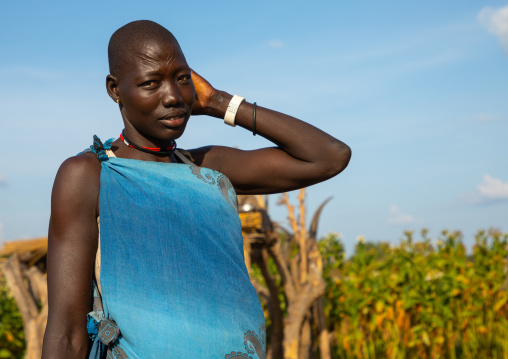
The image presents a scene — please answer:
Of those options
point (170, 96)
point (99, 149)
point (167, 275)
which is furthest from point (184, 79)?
point (167, 275)

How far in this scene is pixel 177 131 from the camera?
6.71 feet

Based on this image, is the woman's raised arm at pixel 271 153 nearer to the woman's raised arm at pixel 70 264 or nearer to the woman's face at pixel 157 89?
the woman's face at pixel 157 89

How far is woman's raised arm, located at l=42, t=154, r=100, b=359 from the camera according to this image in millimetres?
1821

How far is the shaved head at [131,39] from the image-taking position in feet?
6.66

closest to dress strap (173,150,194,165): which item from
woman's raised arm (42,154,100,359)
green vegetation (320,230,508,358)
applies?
woman's raised arm (42,154,100,359)

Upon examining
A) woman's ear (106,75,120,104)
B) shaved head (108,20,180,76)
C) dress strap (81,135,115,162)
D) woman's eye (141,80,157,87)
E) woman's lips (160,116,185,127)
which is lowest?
dress strap (81,135,115,162)

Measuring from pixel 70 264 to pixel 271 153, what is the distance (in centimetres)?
88

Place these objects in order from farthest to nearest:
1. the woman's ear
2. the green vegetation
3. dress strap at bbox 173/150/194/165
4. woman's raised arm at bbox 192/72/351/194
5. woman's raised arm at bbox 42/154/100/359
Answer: the green vegetation
woman's raised arm at bbox 192/72/351/194
dress strap at bbox 173/150/194/165
the woman's ear
woman's raised arm at bbox 42/154/100/359

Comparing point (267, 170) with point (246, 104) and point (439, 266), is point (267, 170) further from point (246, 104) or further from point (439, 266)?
point (439, 266)

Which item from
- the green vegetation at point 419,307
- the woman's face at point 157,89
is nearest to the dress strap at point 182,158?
the woman's face at point 157,89

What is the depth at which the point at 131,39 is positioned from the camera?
6.70 feet

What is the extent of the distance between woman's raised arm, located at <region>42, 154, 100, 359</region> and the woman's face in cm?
29

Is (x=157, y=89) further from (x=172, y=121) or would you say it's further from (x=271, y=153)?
(x=271, y=153)

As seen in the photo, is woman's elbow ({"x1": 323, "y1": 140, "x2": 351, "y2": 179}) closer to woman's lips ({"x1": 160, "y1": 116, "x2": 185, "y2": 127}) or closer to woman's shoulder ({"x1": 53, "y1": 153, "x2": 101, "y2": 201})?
woman's lips ({"x1": 160, "y1": 116, "x2": 185, "y2": 127})
